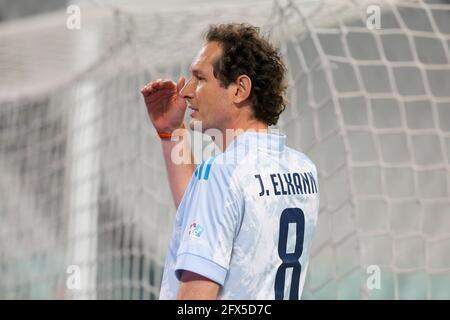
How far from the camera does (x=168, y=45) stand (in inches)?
143

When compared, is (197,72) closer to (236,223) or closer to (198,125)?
(198,125)

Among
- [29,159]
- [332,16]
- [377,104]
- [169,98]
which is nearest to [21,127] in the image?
[29,159]

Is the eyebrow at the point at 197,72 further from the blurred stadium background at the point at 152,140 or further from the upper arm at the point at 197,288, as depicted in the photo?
the blurred stadium background at the point at 152,140

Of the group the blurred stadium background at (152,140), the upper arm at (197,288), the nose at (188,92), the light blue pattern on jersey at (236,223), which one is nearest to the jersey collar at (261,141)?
the light blue pattern on jersey at (236,223)

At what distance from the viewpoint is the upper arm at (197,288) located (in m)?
1.37

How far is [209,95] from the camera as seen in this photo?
1494mm

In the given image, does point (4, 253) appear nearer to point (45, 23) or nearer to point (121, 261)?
point (121, 261)


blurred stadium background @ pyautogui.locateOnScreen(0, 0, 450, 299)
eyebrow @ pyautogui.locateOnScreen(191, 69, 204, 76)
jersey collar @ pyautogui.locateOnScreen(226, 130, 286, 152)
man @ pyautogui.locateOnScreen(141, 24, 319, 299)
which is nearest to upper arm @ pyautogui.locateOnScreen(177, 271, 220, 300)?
man @ pyautogui.locateOnScreen(141, 24, 319, 299)

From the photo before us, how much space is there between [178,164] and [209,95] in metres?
0.33

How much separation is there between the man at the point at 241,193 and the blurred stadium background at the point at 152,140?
1.12 meters

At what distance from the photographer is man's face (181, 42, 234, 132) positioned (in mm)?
1489

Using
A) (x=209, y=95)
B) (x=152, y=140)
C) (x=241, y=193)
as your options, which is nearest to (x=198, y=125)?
(x=209, y=95)

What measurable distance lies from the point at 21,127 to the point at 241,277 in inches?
150
